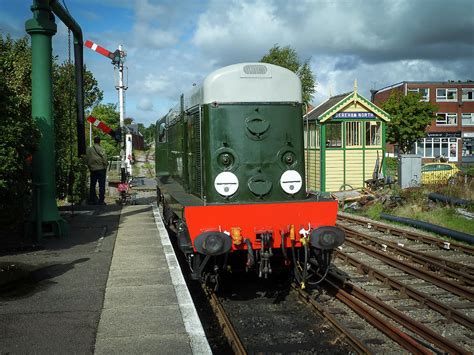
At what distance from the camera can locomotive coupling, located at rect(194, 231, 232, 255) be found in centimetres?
587

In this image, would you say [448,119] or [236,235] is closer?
[236,235]

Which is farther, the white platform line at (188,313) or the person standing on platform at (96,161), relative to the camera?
the person standing on platform at (96,161)

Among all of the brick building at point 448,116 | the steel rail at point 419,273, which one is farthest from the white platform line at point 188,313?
the brick building at point 448,116

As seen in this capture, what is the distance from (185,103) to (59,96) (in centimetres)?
704

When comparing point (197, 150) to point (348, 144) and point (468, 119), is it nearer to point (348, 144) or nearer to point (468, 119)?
point (348, 144)

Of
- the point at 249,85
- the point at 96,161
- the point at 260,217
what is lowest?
the point at 260,217

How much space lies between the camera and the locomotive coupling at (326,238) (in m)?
6.24

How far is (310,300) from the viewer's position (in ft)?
22.0

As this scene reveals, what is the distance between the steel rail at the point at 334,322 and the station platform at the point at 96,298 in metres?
1.69

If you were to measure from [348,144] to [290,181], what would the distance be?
13.6 meters

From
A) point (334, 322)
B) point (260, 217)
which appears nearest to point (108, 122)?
point (260, 217)

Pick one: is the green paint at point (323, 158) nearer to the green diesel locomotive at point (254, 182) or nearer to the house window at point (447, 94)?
the green diesel locomotive at point (254, 182)

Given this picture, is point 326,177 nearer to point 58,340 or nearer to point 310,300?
point 310,300

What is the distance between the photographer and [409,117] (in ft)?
128
